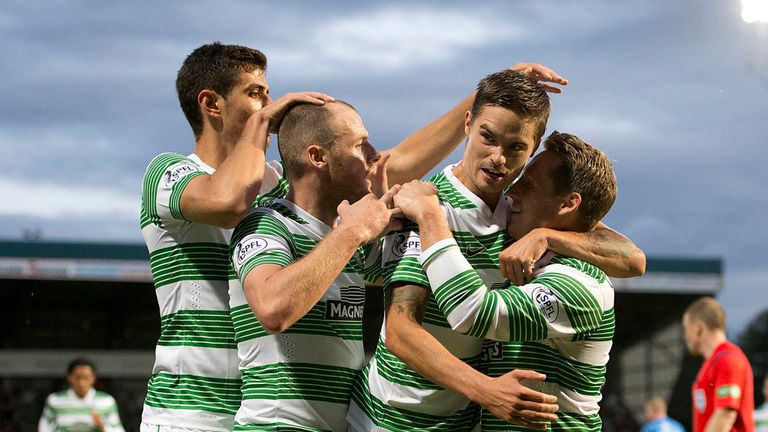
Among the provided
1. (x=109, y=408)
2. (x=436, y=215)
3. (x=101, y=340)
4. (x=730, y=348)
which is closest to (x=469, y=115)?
(x=436, y=215)

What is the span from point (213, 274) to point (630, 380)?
32.6 metres

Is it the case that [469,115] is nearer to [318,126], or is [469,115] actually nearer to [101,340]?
[318,126]

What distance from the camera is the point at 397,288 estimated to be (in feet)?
11.9

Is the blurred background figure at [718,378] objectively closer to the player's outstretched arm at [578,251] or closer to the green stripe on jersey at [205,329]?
the player's outstretched arm at [578,251]

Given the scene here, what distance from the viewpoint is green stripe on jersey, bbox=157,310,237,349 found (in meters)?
3.98

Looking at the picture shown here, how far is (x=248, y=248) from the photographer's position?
3.62 meters

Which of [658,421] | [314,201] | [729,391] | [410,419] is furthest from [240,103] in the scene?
[658,421]

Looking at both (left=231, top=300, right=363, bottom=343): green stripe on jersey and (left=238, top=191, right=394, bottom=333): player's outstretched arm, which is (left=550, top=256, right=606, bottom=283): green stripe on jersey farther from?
(left=231, top=300, right=363, bottom=343): green stripe on jersey

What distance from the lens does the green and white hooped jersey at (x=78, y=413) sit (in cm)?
1159

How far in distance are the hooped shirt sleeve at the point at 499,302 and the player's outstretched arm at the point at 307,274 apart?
228 mm

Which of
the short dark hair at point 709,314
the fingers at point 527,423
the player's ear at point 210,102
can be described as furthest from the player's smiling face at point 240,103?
the short dark hair at point 709,314

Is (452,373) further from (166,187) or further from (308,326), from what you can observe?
(166,187)

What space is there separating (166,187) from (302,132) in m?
0.59

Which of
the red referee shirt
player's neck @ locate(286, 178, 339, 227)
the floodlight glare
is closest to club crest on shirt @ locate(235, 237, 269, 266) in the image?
player's neck @ locate(286, 178, 339, 227)
